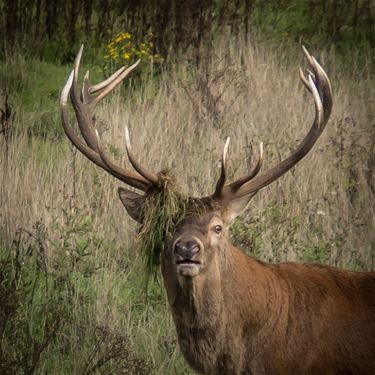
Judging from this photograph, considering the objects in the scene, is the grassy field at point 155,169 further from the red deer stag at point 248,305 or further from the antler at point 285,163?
the antler at point 285,163

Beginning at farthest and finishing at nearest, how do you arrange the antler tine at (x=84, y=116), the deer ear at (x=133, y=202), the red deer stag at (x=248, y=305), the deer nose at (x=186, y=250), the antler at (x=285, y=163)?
1. the antler tine at (x=84, y=116)
2. the deer ear at (x=133, y=202)
3. the antler at (x=285, y=163)
4. the red deer stag at (x=248, y=305)
5. the deer nose at (x=186, y=250)

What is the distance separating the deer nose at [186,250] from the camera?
582 centimetres

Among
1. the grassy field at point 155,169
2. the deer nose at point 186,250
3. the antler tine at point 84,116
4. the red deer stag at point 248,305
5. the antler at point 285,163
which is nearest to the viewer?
the deer nose at point 186,250

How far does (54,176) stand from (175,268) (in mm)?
3064

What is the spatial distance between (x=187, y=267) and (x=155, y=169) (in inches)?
131

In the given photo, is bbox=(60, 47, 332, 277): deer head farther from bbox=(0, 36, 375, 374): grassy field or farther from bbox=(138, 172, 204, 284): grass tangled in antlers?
bbox=(0, 36, 375, 374): grassy field

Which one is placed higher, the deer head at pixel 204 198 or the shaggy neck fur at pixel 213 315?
the deer head at pixel 204 198

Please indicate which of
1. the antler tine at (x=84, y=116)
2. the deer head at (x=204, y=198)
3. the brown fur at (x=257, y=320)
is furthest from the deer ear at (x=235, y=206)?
the antler tine at (x=84, y=116)

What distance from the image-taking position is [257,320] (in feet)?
20.1

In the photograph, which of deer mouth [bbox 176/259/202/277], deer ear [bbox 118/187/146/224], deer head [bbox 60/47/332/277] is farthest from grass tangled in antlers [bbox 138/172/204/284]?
deer mouth [bbox 176/259/202/277]

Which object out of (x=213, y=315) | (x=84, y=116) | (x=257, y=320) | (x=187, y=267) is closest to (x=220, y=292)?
(x=213, y=315)

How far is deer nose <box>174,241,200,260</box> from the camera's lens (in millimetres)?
5820

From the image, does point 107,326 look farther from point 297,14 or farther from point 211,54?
point 297,14

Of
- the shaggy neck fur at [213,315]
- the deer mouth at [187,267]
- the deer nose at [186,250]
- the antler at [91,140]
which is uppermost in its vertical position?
the antler at [91,140]
